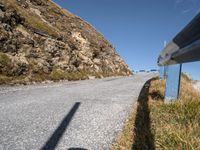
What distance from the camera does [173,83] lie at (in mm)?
6625

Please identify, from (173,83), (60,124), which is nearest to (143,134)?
(60,124)

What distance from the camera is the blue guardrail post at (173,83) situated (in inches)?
259

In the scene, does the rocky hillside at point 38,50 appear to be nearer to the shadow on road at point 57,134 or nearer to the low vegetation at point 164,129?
the shadow on road at point 57,134

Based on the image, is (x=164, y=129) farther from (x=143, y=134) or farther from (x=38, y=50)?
(x=38, y=50)

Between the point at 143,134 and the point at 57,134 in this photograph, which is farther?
the point at 57,134

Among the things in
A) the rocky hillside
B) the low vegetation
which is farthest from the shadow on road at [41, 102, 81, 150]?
the rocky hillside

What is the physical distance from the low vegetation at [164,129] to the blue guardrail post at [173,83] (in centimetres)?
61

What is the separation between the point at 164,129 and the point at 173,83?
259 centimetres

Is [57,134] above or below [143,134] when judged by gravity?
below

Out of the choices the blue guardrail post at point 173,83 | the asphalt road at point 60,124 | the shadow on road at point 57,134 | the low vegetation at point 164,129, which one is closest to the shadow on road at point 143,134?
the low vegetation at point 164,129

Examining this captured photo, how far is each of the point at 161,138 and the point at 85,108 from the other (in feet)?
10.4

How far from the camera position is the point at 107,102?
7.90m

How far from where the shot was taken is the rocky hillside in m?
16.9

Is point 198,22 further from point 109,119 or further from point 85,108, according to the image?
point 85,108
